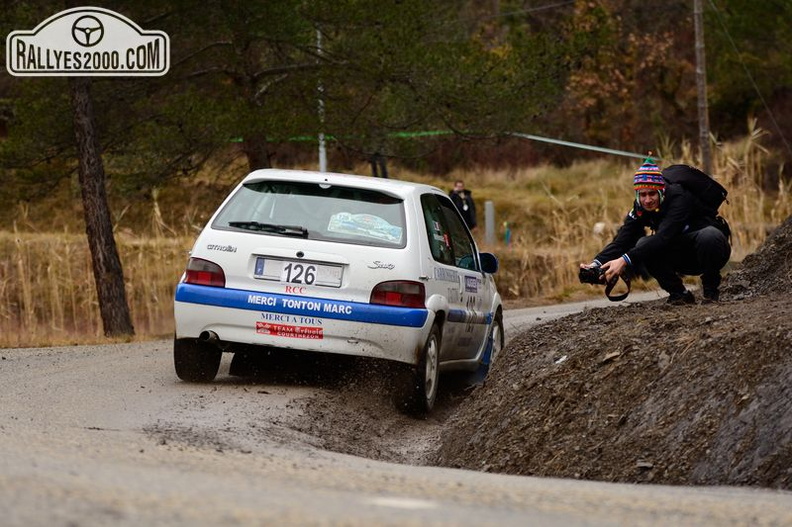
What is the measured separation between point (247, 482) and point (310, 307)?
4623 mm

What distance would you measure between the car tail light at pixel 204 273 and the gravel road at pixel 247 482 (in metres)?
0.84

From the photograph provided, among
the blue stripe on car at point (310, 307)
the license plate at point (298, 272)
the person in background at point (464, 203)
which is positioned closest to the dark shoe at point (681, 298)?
the blue stripe on car at point (310, 307)

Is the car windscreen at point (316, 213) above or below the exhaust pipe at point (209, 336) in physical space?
above

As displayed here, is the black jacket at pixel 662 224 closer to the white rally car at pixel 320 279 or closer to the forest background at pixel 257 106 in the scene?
the white rally car at pixel 320 279

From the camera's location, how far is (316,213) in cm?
1070

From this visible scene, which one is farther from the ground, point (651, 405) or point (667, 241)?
point (667, 241)

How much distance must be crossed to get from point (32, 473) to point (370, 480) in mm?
1394

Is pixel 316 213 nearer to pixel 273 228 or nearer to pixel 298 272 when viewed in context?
pixel 273 228

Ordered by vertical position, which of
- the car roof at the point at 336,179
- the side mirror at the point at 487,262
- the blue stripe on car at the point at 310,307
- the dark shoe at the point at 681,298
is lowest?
the dark shoe at the point at 681,298

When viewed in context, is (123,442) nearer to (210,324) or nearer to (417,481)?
(417,481)

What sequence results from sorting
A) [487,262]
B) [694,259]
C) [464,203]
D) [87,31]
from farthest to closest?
[464,203] < [87,31] < [487,262] < [694,259]

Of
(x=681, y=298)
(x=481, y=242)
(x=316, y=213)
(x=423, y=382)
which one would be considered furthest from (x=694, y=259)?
(x=481, y=242)

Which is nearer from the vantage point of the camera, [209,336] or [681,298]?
[209,336]

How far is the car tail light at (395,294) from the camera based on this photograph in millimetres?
10258
